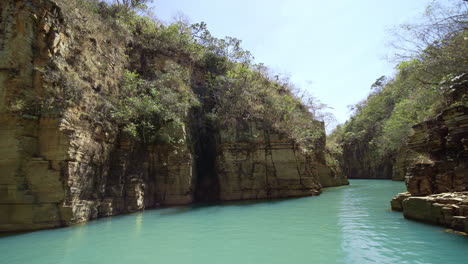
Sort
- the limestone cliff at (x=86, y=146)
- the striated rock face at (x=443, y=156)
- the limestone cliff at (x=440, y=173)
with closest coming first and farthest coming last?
1. the limestone cliff at (x=440, y=173)
2. the striated rock face at (x=443, y=156)
3. the limestone cliff at (x=86, y=146)

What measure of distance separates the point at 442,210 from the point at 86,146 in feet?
39.3

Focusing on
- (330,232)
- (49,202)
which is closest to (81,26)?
(49,202)

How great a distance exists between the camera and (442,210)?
7.39m

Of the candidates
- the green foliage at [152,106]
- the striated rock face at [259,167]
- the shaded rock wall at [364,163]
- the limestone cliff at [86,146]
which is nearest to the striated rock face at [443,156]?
the striated rock face at [259,167]

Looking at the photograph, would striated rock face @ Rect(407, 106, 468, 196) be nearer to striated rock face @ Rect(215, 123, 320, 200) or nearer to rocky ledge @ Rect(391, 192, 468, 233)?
rocky ledge @ Rect(391, 192, 468, 233)

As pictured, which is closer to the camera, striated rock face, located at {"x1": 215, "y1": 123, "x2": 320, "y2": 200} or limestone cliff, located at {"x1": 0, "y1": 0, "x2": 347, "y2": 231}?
limestone cliff, located at {"x1": 0, "y1": 0, "x2": 347, "y2": 231}

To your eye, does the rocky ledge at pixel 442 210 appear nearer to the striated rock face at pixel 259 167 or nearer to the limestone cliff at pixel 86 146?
the striated rock face at pixel 259 167

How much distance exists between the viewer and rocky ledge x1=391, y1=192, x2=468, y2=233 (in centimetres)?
674

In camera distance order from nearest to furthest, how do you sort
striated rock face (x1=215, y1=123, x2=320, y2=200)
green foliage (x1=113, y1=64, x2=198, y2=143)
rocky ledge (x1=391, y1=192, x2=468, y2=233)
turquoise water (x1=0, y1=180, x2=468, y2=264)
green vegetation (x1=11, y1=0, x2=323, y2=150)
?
1. turquoise water (x1=0, y1=180, x2=468, y2=264)
2. rocky ledge (x1=391, y1=192, x2=468, y2=233)
3. green vegetation (x1=11, y1=0, x2=323, y2=150)
4. green foliage (x1=113, y1=64, x2=198, y2=143)
5. striated rock face (x1=215, y1=123, x2=320, y2=200)

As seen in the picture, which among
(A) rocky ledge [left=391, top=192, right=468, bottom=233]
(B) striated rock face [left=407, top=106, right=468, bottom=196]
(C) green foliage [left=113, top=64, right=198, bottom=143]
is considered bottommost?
(A) rocky ledge [left=391, top=192, right=468, bottom=233]

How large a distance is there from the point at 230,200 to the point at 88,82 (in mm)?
9787

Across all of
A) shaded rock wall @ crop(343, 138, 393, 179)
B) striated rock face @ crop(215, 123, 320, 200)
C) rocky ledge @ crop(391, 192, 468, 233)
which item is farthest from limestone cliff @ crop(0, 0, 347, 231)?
shaded rock wall @ crop(343, 138, 393, 179)

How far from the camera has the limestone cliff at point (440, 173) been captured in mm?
7273

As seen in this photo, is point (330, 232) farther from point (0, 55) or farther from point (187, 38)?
point (187, 38)
